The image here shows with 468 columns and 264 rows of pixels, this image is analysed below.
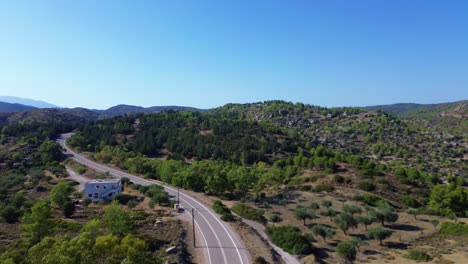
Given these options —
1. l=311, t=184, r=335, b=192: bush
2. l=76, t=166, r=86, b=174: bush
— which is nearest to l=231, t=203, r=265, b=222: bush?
l=311, t=184, r=335, b=192: bush

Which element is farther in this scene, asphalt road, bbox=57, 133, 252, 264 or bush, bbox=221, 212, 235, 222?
bush, bbox=221, 212, 235, 222

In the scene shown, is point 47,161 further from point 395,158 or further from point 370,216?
point 395,158

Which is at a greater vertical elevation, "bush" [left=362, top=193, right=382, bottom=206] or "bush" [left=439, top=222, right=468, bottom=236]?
"bush" [left=362, top=193, right=382, bottom=206]

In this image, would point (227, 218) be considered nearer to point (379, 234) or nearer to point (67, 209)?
point (379, 234)

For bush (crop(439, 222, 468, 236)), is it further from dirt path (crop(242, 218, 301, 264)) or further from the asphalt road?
the asphalt road

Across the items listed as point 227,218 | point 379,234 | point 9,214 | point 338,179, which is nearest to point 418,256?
point 379,234

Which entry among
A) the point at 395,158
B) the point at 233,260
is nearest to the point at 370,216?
the point at 233,260

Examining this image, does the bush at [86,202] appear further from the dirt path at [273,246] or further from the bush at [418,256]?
the bush at [418,256]
